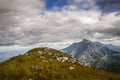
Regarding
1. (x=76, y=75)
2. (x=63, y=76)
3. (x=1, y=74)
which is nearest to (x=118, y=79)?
(x=76, y=75)

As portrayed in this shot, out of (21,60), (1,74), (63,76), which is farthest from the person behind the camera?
(21,60)

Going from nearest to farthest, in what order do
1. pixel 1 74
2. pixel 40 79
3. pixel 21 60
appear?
pixel 40 79, pixel 1 74, pixel 21 60

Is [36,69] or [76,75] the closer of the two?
[76,75]

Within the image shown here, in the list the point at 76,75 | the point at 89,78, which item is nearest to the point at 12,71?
the point at 76,75

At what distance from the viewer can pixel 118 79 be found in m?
25.2

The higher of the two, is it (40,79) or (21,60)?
(21,60)

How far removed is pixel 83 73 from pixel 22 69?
986cm

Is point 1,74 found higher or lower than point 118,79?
higher

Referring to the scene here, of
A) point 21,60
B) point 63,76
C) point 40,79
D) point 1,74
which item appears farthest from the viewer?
point 21,60

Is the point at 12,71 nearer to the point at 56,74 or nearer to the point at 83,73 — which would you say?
the point at 56,74

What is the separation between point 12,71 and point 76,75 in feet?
32.9

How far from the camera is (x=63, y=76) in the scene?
24.8m

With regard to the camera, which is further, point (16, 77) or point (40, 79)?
point (16, 77)

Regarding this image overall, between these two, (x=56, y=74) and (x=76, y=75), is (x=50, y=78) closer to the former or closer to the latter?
(x=56, y=74)
